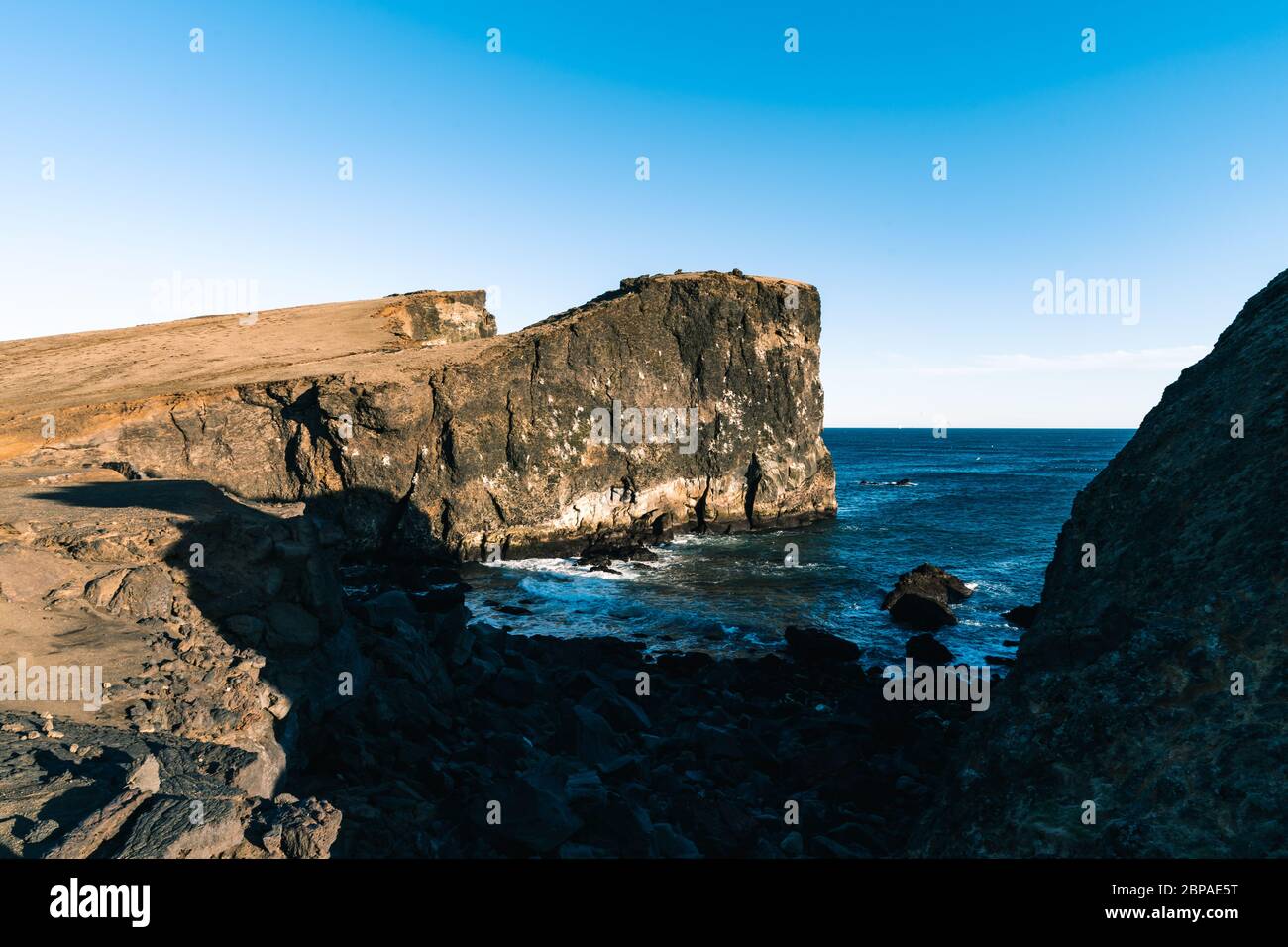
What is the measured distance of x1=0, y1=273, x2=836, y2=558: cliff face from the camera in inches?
1473

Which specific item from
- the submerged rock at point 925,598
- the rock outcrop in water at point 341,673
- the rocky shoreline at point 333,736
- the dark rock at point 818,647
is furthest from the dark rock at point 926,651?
the rocky shoreline at point 333,736

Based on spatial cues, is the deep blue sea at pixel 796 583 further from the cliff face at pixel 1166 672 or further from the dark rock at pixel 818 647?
the cliff face at pixel 1166 672

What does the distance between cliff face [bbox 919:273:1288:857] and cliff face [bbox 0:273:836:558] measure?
2960 centimetres

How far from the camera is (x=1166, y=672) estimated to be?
6547 mm

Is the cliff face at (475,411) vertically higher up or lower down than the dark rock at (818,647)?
higher up

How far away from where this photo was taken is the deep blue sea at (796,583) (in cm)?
2645

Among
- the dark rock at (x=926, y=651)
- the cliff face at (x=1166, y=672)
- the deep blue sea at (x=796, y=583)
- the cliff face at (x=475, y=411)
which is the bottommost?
the dark rock at (x=926, y=651)

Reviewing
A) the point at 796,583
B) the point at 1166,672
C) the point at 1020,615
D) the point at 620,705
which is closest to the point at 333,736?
the point at 620,705

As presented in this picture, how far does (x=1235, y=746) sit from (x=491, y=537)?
3716 centimetres

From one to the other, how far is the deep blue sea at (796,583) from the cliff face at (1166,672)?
16.7 metres

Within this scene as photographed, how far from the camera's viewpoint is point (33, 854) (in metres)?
5.43

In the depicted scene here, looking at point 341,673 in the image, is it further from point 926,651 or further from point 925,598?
point 925,598

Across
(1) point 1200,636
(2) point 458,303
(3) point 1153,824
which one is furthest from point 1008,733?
(2) point 458,303
